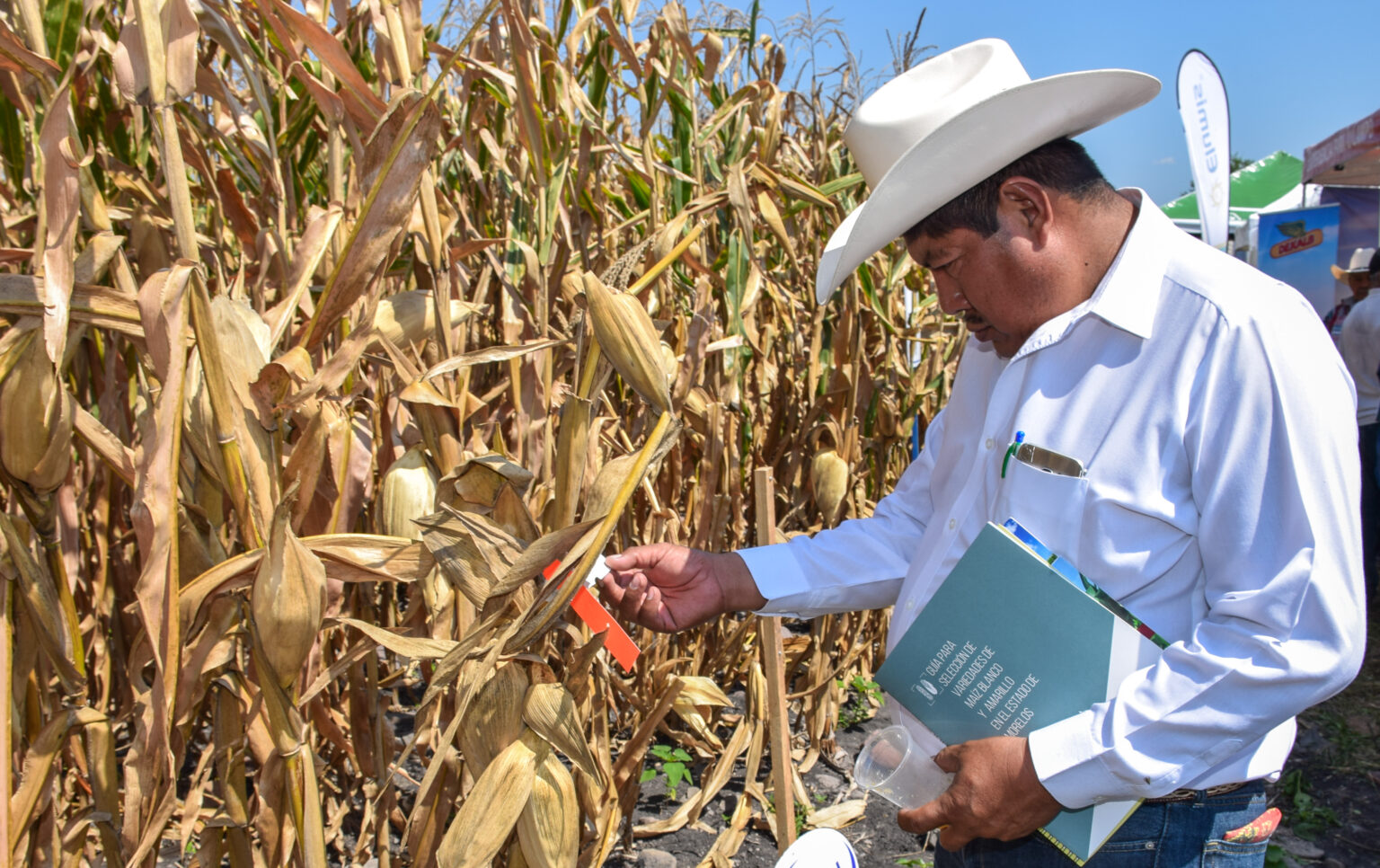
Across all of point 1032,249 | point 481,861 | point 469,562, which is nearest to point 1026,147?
point 1032,249

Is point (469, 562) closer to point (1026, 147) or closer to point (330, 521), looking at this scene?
point (330, 521)

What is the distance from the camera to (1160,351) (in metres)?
0.90

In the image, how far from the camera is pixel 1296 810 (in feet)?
7.63

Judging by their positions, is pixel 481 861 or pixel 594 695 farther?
pixel 594 695

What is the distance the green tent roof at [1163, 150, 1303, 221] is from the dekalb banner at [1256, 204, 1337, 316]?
396 cm

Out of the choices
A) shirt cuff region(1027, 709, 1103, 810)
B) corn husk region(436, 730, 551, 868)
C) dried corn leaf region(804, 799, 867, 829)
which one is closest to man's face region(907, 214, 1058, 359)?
shirt cuff region(1027, 709, 1103, 810)

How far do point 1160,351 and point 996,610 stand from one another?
0.92 feet

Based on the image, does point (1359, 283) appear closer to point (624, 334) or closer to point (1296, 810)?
point (1296, 810)

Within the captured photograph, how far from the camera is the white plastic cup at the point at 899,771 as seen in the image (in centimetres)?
108

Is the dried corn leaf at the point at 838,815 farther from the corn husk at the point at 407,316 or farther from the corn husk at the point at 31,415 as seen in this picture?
the corn husk at the point at 31,415

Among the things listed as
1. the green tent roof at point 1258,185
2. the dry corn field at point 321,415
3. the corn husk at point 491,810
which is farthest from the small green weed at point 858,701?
the green tent roof at point 1258,185

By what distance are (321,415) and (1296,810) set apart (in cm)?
251

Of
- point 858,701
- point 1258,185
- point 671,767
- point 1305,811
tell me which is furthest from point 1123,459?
point 1258,185

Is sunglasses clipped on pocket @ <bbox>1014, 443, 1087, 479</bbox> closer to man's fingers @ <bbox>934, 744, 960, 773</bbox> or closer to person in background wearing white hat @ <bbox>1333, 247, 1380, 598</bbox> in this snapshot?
man's fingers @ <bbox>934, 744, 960, 773</bbox>
